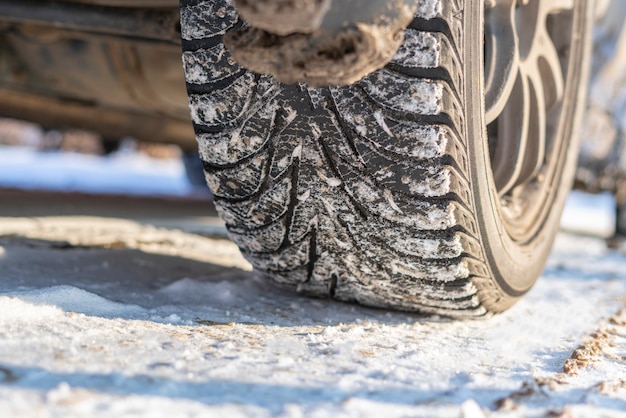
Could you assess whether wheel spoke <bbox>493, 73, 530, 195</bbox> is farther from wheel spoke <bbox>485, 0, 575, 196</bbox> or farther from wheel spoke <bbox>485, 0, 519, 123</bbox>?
wheel spoke <bbox>485, 0, 519, 123</bbox>

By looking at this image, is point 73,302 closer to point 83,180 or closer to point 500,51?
point 500,51

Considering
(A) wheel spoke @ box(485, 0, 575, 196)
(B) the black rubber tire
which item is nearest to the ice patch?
(B) the black rubber tire

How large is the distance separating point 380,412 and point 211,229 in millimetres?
2102

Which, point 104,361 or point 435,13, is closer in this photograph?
point 104,361

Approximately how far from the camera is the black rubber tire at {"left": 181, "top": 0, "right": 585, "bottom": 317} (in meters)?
1.09

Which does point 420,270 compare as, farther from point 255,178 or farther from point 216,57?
point 216,57

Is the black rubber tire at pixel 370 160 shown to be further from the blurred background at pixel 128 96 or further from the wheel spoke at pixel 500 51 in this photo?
the blurred background at pixel 128 96

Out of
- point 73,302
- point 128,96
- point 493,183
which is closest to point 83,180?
point 128,96

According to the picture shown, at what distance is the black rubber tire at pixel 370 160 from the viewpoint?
1.09 metres

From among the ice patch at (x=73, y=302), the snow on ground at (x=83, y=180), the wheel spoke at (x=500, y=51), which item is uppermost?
the wheel spoke at (x=500, y=51)

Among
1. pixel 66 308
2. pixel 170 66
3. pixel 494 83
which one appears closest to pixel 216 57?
pixel 66 308

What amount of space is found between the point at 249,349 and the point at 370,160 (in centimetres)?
38

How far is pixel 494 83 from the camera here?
1.44 m

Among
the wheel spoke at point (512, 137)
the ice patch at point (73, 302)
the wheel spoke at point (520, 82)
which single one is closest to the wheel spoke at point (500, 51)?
the wheel spoke at point (520, 82)
